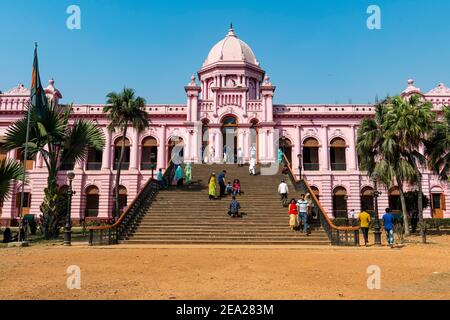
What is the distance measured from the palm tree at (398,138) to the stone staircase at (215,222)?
7026mm

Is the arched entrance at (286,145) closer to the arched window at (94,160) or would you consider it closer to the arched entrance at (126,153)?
the arched entrance at (126,153)

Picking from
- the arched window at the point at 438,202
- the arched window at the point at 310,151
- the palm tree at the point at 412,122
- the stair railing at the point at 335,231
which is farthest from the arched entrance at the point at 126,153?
the arched window at the point at 438,202

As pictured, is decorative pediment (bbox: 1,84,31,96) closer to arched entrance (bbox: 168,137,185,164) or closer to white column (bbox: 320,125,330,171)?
arched entrance (bbox: 168,137,185,164)

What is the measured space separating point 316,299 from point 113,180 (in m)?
30.6

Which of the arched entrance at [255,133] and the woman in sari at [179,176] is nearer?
the woman in sari at [179,176]

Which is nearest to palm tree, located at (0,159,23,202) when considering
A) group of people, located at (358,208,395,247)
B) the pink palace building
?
group of people, located at (358,208,395,247)

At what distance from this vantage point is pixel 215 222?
1705cm

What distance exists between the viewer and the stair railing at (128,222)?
48.5 feet

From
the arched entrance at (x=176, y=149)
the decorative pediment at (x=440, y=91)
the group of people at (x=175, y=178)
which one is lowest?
the group of people at (x=175, y=178)

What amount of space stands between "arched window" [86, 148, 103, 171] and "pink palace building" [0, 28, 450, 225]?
90 mm

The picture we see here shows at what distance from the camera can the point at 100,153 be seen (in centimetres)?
3591

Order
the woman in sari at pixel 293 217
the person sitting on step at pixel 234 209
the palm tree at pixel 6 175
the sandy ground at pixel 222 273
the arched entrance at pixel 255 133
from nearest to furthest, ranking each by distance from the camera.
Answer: the sandy ground at pixel 222 273, the palm tree at pixel 6 175, the woman in sari at pixel 293 217, the person sitting on step at pixel 234 209, the arched entrance at pixel 255 133

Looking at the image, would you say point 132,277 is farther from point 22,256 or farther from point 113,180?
point 113,180

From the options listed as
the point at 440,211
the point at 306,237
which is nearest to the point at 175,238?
the point at 306,237
